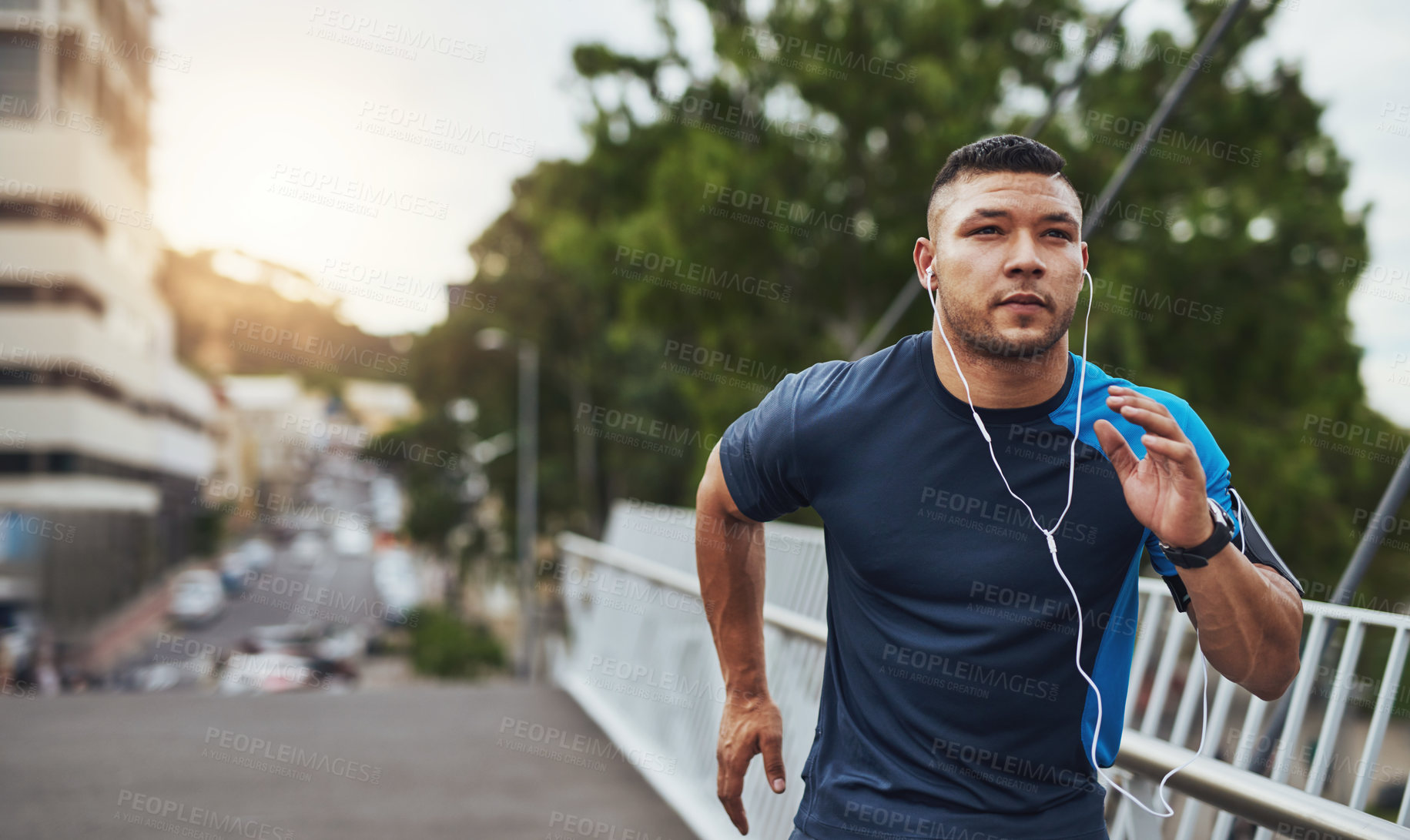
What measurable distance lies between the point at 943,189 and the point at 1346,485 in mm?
19800

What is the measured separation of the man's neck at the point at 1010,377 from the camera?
2.00 metres

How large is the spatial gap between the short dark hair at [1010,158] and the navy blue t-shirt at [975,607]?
34cm

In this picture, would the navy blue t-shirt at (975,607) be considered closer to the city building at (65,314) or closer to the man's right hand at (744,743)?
the man's right hand at (744,743)

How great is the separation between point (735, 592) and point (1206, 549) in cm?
106

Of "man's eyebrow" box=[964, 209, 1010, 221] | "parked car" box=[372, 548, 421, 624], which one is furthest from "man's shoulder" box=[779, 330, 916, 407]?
"parked car" box=[372, 548, 421, 624]

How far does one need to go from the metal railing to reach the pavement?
0.28 meters

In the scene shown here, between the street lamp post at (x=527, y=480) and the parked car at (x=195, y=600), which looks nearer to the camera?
the street lamp post at (x=527, y=480)

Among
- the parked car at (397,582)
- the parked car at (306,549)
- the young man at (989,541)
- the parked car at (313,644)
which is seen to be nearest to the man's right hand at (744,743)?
the young man at (989,541)

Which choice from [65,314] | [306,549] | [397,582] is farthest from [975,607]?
[306,549]

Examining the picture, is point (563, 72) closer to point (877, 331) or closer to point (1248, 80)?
point (1248, 80)

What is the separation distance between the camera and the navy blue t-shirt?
195cm

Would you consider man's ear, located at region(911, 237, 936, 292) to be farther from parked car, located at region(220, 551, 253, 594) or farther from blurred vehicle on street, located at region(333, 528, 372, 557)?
blurred vehicle on street, located at region(333, 528, 372, 557)

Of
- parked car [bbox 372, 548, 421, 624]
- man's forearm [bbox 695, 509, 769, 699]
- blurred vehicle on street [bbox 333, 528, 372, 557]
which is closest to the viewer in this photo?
man's forearm [bbox 695, 509, 769, 699]

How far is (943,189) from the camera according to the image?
213cm
